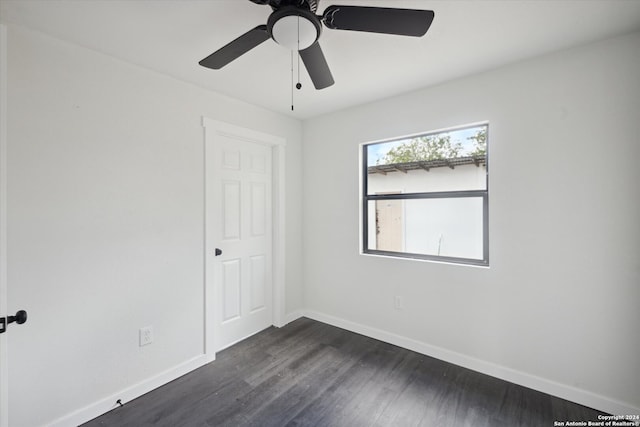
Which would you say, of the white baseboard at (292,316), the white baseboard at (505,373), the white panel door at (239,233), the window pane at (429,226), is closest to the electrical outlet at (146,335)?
the white panel door at (239,233)

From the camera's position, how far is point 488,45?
1862 mm

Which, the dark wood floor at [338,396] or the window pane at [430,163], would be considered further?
the window pane at [430,163]

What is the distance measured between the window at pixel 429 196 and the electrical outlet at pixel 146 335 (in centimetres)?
208

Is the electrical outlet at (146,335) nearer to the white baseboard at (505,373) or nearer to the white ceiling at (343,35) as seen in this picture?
the white baseboard at (505,373)

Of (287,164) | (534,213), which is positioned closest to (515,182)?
(534,213)

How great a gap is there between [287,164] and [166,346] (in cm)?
214

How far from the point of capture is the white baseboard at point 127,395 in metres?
1.74

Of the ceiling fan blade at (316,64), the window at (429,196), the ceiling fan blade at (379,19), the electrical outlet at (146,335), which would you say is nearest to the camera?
the ceiling fan blade at (379,19)

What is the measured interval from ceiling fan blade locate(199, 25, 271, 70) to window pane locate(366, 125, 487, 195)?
1826mm

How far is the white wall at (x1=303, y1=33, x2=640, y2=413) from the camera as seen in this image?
5.83 ft

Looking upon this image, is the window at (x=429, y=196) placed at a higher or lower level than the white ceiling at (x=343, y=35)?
lower

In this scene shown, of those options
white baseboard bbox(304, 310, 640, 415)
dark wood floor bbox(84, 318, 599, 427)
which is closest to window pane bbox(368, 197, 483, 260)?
white baseboard bbox(304, 310, 640, 415)

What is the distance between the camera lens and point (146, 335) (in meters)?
2.10

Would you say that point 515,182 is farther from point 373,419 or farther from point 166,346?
point 166,346
